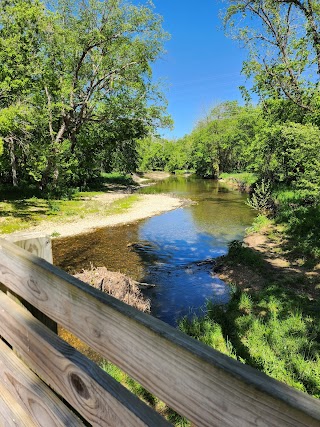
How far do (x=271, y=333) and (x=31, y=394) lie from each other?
4.56 meters

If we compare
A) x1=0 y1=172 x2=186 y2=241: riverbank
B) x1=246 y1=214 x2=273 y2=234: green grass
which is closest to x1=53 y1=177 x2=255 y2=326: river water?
x1=246 y1=214 x2=273 y2=234: green grass

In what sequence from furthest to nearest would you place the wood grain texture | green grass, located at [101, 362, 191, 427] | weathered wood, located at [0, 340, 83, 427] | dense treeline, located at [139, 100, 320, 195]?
dense treeline, located at [139, 100, 320, 195] → green grass, located at [101, 362, 191, 427] → the wood grain texture → weathered wood, located at [0, 340, 83, 427]

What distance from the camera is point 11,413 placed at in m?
1.82

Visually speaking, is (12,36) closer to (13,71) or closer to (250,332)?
(13,71)

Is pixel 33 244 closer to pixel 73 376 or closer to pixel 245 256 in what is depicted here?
pixel 73 376

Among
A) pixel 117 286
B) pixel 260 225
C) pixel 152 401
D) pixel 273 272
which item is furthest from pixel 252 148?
pixel 152 401

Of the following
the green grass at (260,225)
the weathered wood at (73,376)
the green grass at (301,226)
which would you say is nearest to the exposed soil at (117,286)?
the weathered wood at (73,376)

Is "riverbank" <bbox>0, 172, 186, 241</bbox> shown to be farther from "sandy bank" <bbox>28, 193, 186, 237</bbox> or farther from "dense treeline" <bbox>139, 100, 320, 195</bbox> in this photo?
"dense treeline" <bbox>139, 100, 320, 195</bbox>

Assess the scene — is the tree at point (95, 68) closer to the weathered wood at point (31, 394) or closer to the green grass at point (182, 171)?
the weathered wood at point (31, 394)

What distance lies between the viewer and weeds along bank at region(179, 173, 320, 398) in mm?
4379

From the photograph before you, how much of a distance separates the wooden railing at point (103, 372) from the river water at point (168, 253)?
5009 mm

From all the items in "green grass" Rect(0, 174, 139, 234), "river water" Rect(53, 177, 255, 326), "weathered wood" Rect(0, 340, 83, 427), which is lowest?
"river water" Rect(53, 177, 255, 326)

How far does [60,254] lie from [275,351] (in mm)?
8586

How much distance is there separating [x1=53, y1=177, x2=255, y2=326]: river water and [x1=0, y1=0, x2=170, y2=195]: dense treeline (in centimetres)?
728
